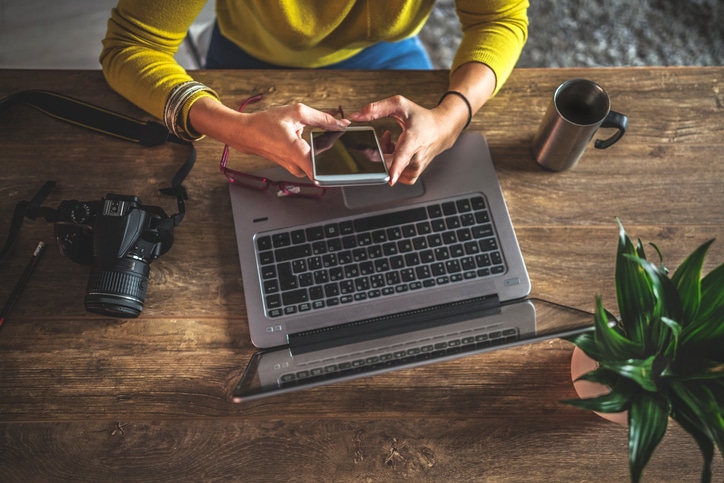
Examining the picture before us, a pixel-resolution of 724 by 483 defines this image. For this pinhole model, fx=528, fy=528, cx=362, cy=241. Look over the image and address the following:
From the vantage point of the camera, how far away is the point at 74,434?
75 centimetres

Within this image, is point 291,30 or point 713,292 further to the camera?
point 291,30

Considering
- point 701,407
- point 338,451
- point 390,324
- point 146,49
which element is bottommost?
point 338,451

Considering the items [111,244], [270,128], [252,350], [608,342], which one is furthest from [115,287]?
[608,342]

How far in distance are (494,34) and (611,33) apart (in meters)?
1.21

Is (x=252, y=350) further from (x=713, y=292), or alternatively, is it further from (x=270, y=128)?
(x=713, y=292)

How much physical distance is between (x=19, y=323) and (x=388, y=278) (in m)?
0.57

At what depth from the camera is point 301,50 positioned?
1.05 metres

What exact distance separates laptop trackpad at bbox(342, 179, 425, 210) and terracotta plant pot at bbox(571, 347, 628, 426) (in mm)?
341

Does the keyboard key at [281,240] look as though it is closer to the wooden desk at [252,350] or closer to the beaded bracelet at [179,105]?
the wooden desk at [252,350]

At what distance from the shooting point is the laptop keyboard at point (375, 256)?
80 cm

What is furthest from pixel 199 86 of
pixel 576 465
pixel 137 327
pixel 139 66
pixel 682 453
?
pixel 682 453

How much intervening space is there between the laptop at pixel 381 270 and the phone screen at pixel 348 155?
0.30ft

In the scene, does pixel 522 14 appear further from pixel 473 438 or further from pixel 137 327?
pixel 137 327

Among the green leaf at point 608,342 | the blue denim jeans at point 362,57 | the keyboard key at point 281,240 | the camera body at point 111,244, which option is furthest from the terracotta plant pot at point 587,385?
the blue denim jeans at point 362,57
